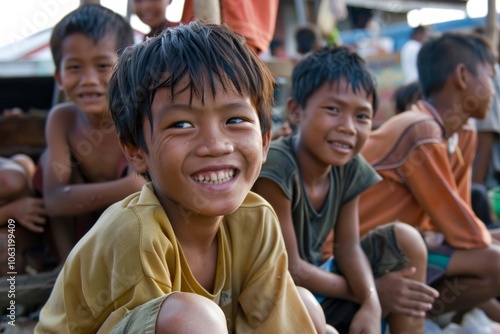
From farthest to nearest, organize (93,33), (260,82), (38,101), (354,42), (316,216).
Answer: (354,42), (38,101), (93,33), (316,216), (260,82)

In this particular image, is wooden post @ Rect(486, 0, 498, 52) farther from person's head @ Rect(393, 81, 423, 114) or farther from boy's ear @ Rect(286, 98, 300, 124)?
boy's ear @ Rect(286, 98, 300, 124)

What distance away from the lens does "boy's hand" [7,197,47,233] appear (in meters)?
2.64

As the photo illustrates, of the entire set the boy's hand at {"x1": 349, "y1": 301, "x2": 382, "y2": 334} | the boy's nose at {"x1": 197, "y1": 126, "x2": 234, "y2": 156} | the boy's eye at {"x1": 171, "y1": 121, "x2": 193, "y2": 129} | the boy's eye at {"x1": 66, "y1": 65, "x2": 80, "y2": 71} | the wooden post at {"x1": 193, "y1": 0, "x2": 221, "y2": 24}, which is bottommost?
the boy's hand at {"x1": 349, "y1": 301, "x2": 382, "y2": 334}

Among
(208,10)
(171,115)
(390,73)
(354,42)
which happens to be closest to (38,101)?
(208,10)

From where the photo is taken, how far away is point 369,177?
252cm

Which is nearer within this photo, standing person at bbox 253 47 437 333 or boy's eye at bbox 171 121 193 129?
boy's eye at bbox 171 121 193 129

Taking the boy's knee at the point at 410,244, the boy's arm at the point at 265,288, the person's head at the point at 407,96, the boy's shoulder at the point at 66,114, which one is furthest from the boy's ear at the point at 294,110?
the person's head at the point at 407,96

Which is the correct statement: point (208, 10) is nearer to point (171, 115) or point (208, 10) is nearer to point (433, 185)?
point (171, 115)

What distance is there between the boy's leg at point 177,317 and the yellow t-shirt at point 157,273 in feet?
0.31

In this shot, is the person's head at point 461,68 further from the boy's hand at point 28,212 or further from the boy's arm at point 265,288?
the boy's hand at point 28,212

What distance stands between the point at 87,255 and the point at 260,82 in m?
0.67

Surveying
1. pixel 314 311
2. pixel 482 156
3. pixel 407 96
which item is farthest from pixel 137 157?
pixel 482 156

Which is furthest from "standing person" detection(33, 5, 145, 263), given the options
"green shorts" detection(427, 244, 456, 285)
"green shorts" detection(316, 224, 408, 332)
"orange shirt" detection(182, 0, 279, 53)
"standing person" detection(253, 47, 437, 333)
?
"green shorts" detection(427, 244, 456, 285)

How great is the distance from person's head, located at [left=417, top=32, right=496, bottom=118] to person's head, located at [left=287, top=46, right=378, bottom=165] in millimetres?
913
